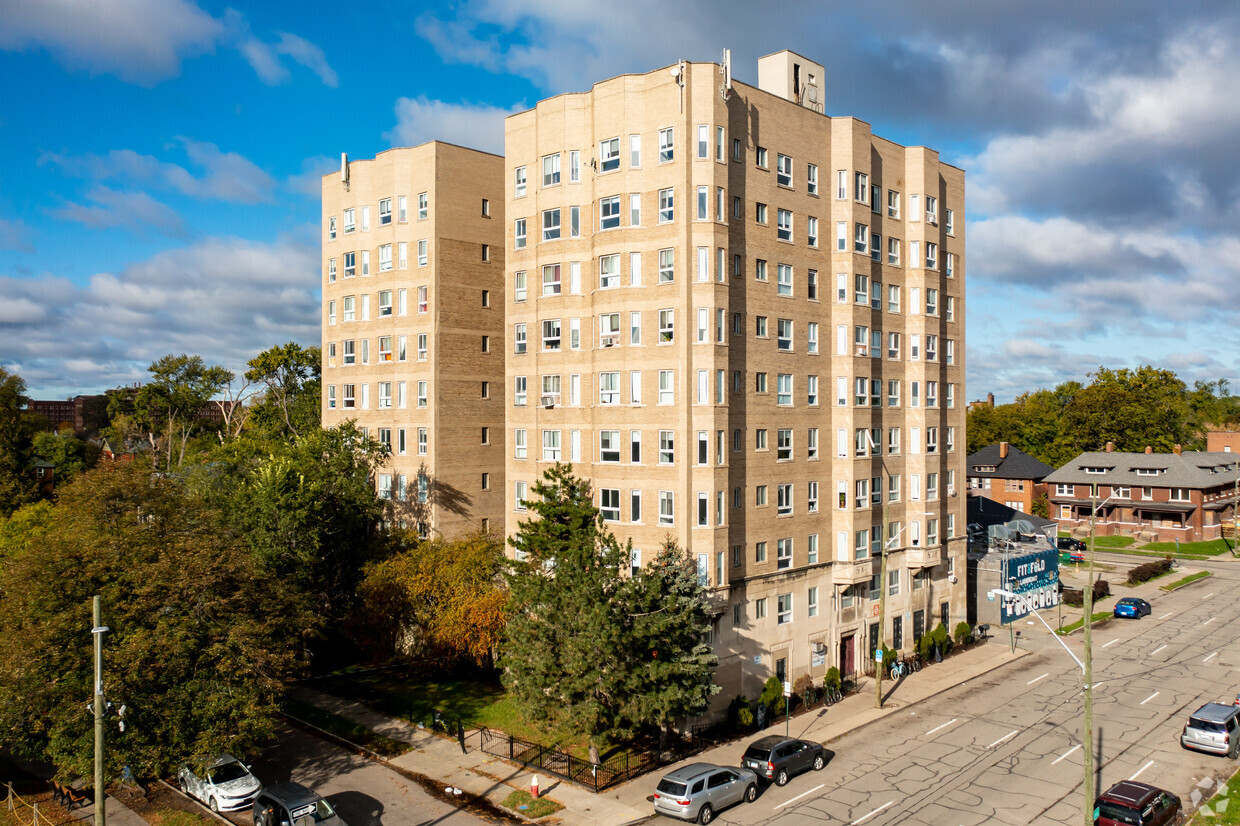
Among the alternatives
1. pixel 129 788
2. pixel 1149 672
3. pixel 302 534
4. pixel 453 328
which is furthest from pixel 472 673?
pixel 1149 672

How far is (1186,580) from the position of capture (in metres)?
69.4

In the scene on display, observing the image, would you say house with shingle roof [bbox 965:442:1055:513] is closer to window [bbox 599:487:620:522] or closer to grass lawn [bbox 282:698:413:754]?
window [bbox 599:487:620:522]

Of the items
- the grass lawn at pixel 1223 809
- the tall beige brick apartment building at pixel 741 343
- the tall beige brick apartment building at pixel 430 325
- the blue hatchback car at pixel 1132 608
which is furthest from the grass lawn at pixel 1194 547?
the tall beige brick apartment building at pixel 430 325

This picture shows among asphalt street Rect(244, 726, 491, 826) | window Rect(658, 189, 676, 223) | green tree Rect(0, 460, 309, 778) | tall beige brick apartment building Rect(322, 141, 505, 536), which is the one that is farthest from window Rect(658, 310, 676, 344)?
asphalt street Rect(244, 726, 491, 826)

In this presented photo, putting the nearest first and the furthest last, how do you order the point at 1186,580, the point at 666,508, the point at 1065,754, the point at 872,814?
the point at 872,814
the point at 1065,754
the point at 666,508
the point at 1186,580

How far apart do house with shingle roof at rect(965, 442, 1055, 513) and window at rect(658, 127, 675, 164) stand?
77089 mm

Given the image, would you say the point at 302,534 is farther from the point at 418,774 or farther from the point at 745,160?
the point at 745,160

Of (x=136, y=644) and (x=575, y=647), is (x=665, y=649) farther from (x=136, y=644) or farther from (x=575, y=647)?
(x=136, y=644)

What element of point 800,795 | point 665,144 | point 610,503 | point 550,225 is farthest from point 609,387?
point 800,795

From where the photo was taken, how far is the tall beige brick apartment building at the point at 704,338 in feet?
124

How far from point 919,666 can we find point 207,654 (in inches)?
1447

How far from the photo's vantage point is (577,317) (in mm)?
41281

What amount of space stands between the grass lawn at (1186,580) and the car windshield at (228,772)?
69103mm

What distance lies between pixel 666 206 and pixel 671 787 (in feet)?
82.1
